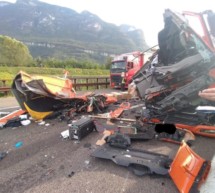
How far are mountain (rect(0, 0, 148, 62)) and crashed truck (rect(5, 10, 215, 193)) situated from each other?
8934 centimetres

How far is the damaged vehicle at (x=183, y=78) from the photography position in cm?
379

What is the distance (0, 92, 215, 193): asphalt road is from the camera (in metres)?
2.49

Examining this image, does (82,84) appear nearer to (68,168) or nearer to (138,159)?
(68,168)

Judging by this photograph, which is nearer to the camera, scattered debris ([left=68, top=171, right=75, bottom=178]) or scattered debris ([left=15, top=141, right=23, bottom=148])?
scattered debris ([left=68, top=171, right=75, bottom=178])

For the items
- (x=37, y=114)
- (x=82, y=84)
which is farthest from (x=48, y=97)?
(x=82, y=84)

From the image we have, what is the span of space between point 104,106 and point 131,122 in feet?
6.03

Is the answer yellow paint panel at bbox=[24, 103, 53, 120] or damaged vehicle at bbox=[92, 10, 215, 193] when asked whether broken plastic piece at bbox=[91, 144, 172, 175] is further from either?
yellow paint panel at bbox=[24, 103, 53, 120]

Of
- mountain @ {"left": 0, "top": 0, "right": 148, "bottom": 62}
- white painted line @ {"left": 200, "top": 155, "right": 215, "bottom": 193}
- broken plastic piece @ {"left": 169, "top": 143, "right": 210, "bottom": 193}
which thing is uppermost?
mountain @ {"left": 0, "top": 0, "right": 148, "bottom": 62}

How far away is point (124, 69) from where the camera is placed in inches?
616

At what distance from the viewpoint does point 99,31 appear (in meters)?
137

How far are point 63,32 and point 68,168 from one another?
13790 centimetres

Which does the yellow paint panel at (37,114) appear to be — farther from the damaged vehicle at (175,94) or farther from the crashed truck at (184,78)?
the crashed truck at (184,78)

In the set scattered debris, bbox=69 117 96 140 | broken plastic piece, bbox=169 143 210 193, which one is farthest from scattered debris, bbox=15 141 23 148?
broken plastic piece, bbox=169 143 210 193

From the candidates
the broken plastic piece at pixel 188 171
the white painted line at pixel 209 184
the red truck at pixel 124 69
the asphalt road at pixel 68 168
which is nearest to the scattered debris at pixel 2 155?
the asphalt road at pixel 68 168
